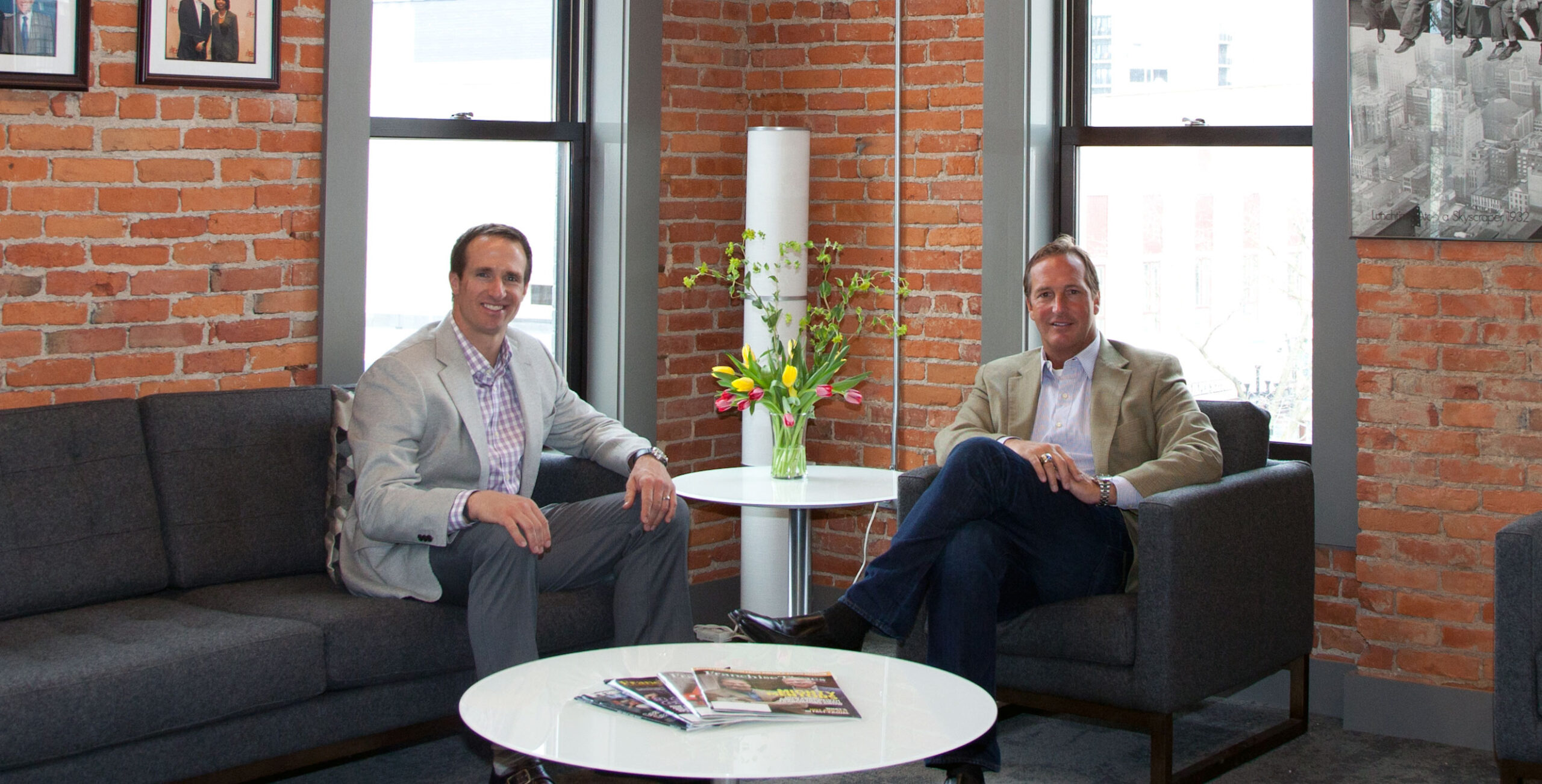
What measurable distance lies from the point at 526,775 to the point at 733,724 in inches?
31.4

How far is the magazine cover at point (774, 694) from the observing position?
2.30 meters

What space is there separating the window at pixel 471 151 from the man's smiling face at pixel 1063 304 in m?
1.55

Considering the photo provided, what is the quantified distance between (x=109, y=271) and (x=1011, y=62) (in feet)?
8.39

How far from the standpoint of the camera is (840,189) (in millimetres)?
4824

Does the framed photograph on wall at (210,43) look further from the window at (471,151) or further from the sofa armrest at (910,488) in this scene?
the sofa armrest at (910,488)

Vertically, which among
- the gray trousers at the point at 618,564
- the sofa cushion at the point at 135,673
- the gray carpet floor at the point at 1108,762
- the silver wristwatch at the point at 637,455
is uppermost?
the silver wristwatch at the point at 637,455

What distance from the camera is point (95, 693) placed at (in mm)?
2648

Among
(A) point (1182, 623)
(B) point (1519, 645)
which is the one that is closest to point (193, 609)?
(A) point (1182, 623)

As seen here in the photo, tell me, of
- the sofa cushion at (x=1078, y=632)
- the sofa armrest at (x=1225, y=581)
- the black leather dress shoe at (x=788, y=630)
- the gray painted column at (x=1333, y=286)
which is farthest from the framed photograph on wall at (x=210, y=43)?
the gray painted column at (x=1333, y=286)

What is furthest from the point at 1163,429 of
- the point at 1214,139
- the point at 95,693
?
the point at 95,693

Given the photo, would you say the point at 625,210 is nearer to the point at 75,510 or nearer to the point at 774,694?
the point at 75,510

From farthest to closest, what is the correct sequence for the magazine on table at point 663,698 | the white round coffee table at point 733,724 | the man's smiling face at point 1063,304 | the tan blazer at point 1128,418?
the man's smiling face at point 1063,304
the tan blazer at point 1128,418
the magazine on table at point 663,698
the white round coffee table at point 733,724

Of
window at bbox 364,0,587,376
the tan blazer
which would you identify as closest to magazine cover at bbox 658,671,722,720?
the tan blazer

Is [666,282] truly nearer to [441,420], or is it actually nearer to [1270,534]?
[441,420]
